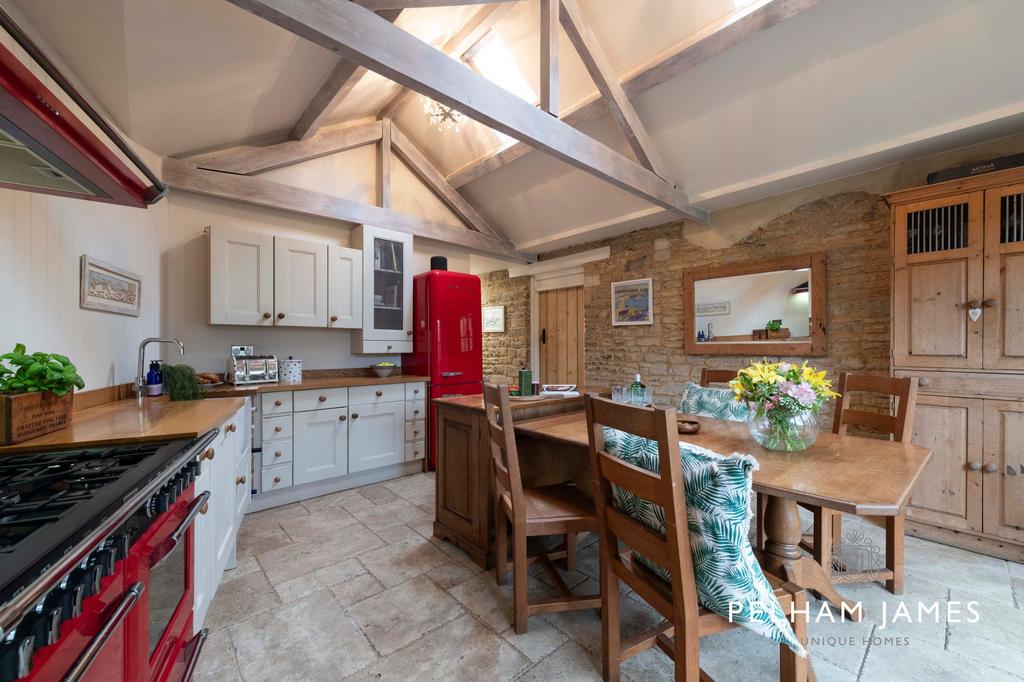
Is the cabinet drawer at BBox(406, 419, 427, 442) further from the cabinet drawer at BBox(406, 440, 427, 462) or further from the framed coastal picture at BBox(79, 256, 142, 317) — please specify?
the framed coastal picture at BBox(79, 256, 142, 317)

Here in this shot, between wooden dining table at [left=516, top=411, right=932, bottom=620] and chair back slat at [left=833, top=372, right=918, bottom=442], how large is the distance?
12.3 inches

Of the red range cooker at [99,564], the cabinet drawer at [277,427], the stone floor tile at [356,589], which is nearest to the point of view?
the red range cooker at [99,564]

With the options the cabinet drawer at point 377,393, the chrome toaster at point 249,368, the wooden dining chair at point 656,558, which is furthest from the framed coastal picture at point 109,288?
the wooden dining chair at point 656,558

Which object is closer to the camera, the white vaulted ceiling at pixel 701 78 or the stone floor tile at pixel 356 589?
the stone floor tile at pixel 356 589

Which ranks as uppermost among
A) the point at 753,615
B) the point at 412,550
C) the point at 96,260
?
the point at 96,260

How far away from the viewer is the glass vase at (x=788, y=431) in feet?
4.93

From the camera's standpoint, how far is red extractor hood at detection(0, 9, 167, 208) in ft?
2.53

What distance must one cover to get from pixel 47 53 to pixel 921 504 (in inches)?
204

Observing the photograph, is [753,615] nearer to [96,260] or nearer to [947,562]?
[947,562]

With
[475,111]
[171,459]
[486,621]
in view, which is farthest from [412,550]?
[475,111]

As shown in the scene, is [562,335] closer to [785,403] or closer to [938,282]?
[938,282]

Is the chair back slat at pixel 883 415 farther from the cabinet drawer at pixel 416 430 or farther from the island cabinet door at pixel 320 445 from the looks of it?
the island cabinet door at pixel 320 445

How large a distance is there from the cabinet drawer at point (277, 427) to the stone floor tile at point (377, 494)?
76cm

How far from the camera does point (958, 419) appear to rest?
2346 mm
